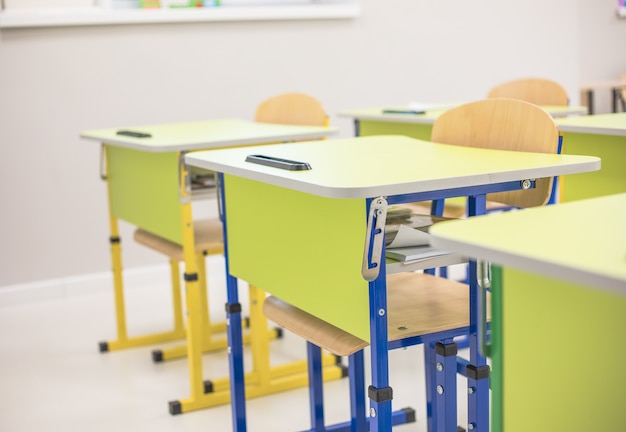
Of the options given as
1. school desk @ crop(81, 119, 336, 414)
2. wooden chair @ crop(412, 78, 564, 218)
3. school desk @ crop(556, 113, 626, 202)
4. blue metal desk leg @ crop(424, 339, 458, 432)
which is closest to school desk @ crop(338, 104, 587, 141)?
wooden chair @ crop(412, 78, 564, 218)

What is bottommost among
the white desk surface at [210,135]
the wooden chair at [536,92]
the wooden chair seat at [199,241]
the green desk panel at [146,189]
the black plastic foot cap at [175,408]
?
the black plastic foot cap at [175,408]

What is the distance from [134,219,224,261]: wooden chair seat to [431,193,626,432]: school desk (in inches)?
67.8

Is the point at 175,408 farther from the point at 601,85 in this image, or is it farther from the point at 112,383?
the point at 601,85

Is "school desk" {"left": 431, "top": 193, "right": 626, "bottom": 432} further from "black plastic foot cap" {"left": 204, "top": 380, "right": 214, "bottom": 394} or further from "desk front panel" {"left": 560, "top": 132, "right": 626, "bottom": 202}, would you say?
"black plastic foot cap" {"left": 204, "top": 380, "right": 214, "bottom": 394}

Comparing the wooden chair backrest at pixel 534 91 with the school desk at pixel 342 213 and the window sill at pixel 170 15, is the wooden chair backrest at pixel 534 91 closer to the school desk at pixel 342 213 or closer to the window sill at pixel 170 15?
the window sill at pixel 170 15

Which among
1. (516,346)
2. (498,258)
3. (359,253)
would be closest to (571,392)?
(516,346)

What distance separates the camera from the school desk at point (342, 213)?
159 cm

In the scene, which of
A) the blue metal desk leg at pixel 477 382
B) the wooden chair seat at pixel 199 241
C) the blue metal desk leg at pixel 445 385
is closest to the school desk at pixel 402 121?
the wooden chair seat at pixel 199 241

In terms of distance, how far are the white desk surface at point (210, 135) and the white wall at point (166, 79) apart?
0.83 m

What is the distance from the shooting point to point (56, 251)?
400 cm

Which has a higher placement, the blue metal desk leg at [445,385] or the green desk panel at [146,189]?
the green desk panel at [146,189]

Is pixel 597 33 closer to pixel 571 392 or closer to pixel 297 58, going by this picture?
pixel 297 58

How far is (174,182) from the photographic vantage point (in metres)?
2.71

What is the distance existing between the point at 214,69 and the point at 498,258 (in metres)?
3.40
